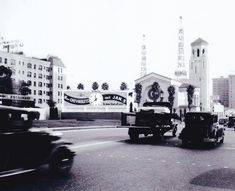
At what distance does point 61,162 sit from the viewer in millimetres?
8789

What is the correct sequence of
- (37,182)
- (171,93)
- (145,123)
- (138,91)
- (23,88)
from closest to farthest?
(37,182)
(145,123)
(23,88)
(171,93)
(138,91)

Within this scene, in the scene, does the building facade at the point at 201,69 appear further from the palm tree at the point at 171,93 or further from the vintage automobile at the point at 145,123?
the vintage automobile at the point at 145,123

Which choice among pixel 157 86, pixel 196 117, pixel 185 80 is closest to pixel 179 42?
pixel 185 80

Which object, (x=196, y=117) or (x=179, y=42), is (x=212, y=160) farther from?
(x=179, y=42)

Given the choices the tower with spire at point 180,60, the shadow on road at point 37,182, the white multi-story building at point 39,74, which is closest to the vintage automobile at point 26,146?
the shadow on road at point 37,182

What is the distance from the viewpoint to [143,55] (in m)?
164

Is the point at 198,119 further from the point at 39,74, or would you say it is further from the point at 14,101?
the point at 39,74

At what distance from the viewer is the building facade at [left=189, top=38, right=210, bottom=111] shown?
449 feet

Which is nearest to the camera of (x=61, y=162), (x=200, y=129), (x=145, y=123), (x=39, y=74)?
(x=61, y=162)

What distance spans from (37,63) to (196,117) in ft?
291

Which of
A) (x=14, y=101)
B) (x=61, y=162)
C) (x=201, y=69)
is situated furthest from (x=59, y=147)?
(x=201, y=69)

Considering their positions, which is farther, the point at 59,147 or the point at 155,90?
the point at 155,90

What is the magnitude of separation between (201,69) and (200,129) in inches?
4986

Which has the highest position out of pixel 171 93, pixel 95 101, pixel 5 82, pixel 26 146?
pixel 5 82
